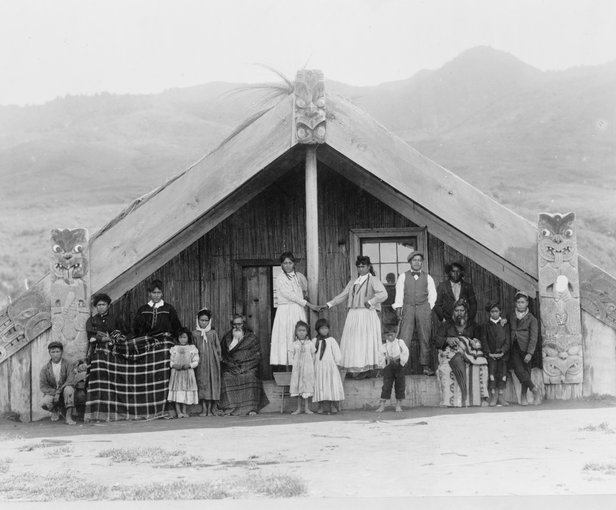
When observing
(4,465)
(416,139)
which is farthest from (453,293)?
(416,139)

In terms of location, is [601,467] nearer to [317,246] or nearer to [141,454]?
[141,454]

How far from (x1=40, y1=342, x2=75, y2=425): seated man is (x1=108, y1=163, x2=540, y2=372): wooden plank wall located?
2.25 meters

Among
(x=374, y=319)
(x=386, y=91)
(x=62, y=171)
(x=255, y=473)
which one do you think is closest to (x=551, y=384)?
(x=374, y=319)

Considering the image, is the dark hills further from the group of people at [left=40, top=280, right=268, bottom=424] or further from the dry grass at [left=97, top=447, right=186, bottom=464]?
the dry grass at [left=97, top=447, right=186, bottom=464]

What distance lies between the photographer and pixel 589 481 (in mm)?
6008

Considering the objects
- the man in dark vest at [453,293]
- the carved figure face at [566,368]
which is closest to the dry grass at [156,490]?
the carved figure face at [566,368]

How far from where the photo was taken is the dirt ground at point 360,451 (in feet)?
20.0

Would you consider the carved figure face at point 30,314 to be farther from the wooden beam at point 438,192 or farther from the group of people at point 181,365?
the wooden beam at point 438,192

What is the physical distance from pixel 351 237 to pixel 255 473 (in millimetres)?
5755

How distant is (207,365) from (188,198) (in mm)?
1870

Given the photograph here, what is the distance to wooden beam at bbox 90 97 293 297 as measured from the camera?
9812mm

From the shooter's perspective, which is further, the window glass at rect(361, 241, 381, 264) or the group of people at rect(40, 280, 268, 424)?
the window glass at rect(361, 241, 381, 264)

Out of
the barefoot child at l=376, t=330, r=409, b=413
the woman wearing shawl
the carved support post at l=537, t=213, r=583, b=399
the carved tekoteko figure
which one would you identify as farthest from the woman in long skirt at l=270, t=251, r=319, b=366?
the carved support post at l=537, t=213, r=583, b=399

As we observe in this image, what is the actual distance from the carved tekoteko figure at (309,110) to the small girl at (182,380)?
267 cm
